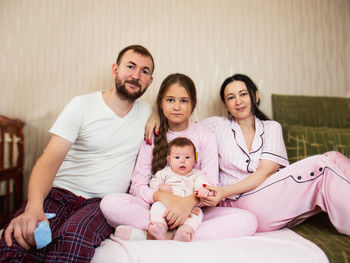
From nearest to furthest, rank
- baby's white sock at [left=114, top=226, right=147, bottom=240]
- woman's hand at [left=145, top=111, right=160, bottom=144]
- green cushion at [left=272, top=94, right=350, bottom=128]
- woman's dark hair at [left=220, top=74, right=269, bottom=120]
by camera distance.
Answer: baby's white sock at [left=114, top=226, right=147, bottom=240], woman's hand at [left=145, top=111, right=160, bottom=144], woman's dark hair at [left=220, top=74, right=269, bottom=120], green cushion at [left=272, top=94, right=350, bottom=128]

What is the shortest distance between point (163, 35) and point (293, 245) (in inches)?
60.8

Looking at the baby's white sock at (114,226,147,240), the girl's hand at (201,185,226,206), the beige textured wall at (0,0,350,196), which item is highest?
the beige textured wall at (0,0,350,196)

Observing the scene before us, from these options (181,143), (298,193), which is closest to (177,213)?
(181,143)

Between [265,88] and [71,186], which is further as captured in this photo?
[265,88]

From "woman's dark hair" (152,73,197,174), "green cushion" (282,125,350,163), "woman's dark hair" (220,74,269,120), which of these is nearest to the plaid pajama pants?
"woman's dark hair" (152,73,197,174)

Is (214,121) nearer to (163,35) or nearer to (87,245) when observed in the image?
(163,35)

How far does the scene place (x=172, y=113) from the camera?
1.22m

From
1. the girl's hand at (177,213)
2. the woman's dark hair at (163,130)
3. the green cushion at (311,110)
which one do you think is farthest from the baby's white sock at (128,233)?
the green cushion at (311,110)

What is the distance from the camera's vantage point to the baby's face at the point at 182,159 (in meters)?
1.14

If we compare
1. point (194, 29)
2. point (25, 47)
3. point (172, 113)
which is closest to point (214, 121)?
point (172, 113)

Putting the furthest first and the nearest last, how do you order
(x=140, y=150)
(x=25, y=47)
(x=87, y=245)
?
1. (x=25, y=47)
2. (x=140, y=150)
3. (x=87, y=245)

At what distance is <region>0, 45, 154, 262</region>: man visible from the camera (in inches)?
37.9

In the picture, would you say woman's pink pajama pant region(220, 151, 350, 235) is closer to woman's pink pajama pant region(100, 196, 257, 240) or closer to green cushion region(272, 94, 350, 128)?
woman's pink pajama pant region(100, 196, 257, 240)

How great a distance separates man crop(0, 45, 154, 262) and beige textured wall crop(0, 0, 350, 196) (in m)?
0.49
